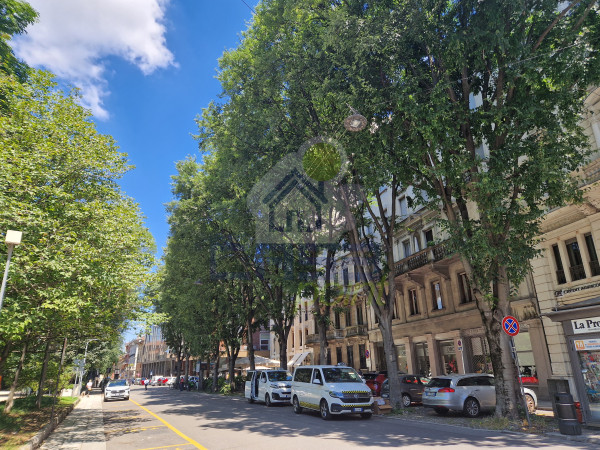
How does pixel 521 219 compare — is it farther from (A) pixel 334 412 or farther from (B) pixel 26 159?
(B) pixel 26 159

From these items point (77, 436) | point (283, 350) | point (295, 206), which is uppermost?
point (295, 206)

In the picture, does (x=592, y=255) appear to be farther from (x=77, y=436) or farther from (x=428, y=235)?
(x=77, y=436)

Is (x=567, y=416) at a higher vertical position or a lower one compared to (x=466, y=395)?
lower

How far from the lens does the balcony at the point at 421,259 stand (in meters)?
23.8

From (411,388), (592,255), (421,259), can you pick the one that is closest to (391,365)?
(411,388)

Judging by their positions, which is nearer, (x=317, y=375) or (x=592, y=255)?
(x=317, y=375)

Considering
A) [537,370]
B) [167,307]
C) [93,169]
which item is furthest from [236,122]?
[167,307]

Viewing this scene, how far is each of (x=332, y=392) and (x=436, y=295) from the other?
1574cm

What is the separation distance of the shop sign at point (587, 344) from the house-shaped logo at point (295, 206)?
10.5 meters

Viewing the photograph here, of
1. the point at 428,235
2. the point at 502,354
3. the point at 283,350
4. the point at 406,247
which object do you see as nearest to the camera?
the point at 502,354

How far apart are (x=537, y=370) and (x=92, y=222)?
20.9 m

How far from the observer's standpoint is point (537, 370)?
19.2 meters

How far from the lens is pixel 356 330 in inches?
1377

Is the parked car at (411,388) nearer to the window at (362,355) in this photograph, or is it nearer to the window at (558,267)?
the window at (558,267)
